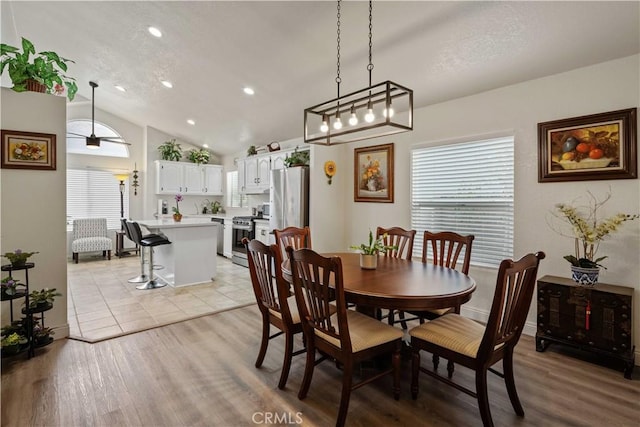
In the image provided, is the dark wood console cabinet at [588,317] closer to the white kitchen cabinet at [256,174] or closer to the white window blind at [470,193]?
the white window blind at [470,193]

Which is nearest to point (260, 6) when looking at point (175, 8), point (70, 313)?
point (175, 8)

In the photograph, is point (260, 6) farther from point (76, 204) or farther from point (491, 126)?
point (76, 204)

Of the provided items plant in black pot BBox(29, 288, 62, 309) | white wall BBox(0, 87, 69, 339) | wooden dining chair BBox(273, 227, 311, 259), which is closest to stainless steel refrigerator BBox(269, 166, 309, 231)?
wooden dining chair BBox(273, 227, 311, 259)

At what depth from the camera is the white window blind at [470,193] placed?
10.7ft

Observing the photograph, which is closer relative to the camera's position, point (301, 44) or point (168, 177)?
point (301, 44)

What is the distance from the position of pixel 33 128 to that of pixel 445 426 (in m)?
3.84

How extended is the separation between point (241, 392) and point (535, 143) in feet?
10.8

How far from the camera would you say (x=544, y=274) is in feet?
9.75

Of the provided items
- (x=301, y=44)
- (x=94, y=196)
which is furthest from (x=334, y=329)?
(x=94, y=196)

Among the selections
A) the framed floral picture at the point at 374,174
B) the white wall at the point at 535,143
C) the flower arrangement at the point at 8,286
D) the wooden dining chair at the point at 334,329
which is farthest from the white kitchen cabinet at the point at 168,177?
the wooden dining chair at the point at 334,329

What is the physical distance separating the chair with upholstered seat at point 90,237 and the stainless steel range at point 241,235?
2604mm

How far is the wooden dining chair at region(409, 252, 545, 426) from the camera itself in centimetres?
164

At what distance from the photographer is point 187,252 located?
464 centimetres

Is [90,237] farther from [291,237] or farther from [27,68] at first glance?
[291,237]
